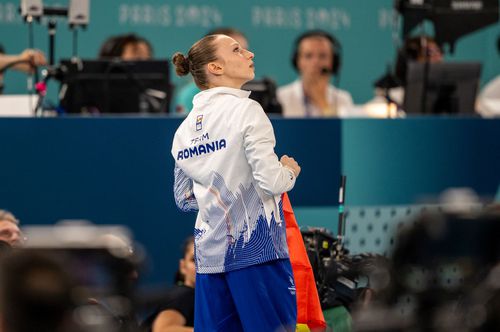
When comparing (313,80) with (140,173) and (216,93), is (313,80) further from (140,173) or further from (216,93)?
(216,93)

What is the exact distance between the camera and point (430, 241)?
1402 mm

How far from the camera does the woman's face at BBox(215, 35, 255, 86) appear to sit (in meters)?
3.66

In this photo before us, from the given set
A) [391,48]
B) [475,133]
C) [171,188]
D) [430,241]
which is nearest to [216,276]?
[171,188]

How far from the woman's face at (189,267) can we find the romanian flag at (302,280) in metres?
1.18

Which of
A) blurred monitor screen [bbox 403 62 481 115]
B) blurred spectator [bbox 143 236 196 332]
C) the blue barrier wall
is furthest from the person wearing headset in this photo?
blurred spectator [bbox 143 236 196 332]

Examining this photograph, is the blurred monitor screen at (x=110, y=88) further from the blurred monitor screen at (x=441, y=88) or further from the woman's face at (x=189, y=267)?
the woman's face at (x=189, y=267)

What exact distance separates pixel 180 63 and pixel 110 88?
114 inches

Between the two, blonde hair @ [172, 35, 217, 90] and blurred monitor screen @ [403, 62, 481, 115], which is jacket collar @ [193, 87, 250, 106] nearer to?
blonde hair @ [172, 35, 217, 90]

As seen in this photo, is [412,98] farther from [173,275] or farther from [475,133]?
[173,275]

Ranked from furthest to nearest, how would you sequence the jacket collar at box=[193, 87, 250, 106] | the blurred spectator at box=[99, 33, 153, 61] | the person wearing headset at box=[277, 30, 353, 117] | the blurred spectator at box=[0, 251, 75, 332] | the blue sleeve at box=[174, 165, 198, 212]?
the person wearing headset at box=[277, 30, 353, 117] → the blurred spectator at box=[99, 33, 153, 61] → the blue sleeve at box=[174, 165, 198, 212] → the jacket collar at box=[193, 87, 250, 106] → the blurred spectator at box=[0, 251, 75, 332]

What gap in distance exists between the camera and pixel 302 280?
3.83 metres

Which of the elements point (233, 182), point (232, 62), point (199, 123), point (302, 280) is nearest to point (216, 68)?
point (232, 62)

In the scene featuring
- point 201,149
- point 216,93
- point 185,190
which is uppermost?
point 216,93

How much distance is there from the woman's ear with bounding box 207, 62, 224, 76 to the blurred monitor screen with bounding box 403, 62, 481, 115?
11.0 ft
